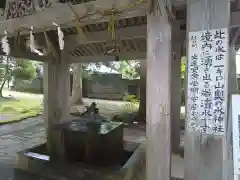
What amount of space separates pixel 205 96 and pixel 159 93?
0.34 metres

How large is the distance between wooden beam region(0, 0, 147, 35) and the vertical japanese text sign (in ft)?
1.83

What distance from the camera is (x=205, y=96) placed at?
149cm

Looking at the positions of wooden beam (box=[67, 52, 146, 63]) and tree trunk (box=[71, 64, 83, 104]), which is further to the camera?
tree trunk (box=[71, 64, 83, 104])

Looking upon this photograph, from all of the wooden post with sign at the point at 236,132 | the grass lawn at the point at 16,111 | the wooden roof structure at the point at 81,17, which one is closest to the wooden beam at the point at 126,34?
the wooden roof structure at the point at 81,17

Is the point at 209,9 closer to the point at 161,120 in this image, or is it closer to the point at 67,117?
the point at 161,120

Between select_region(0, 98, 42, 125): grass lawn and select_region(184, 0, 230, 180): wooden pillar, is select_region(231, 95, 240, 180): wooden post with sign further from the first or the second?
select_region(0, 98, 42, 125): grass lawn

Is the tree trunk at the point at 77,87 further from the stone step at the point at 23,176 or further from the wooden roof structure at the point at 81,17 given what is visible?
the stone step at the point at 23,176

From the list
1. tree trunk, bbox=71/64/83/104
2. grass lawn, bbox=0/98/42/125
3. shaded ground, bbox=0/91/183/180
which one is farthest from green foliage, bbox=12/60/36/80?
shaded ground, bbox=0/91/183/180

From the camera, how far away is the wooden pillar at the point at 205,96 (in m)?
1.44

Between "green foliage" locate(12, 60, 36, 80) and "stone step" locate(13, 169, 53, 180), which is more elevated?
"green foliage" locate(12, 60, 36, 80)

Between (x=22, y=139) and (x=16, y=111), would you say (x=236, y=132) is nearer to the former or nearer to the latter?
(x=22, y=139)

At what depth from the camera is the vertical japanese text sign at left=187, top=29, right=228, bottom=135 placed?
144cm

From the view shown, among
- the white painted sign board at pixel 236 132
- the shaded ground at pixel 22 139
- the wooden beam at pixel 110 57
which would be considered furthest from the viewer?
the wooden beam at pixel 110 57

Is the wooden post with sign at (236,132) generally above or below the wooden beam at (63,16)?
below
